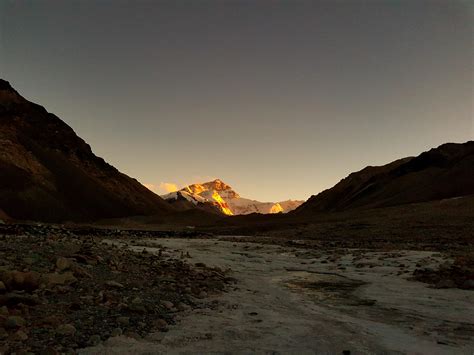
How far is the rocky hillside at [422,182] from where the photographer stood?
105m

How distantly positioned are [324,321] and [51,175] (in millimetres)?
139398

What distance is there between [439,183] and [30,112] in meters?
144

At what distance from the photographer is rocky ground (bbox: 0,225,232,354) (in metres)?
6.76

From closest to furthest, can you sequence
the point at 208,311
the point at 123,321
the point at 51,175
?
the point at 123,321 → the point at 208,311 → the point at 51,175

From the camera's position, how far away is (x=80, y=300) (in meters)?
8.89

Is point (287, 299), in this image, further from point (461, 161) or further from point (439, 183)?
point (461, 161)

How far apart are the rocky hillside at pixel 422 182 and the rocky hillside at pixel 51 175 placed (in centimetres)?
7717

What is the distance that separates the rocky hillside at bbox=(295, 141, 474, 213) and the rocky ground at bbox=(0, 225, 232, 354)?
10014 centimetres

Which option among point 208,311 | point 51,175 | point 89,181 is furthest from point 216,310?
point 89,181

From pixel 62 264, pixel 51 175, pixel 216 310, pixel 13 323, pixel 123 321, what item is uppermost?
pixel 51 175

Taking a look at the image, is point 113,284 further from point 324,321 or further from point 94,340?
point 324,321

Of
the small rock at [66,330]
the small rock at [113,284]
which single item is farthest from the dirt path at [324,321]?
the small rock at [113,284]

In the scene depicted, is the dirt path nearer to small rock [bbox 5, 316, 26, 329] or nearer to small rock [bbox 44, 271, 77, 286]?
small rock [bbox 5, 316, 26, 329]

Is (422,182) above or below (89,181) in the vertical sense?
above
